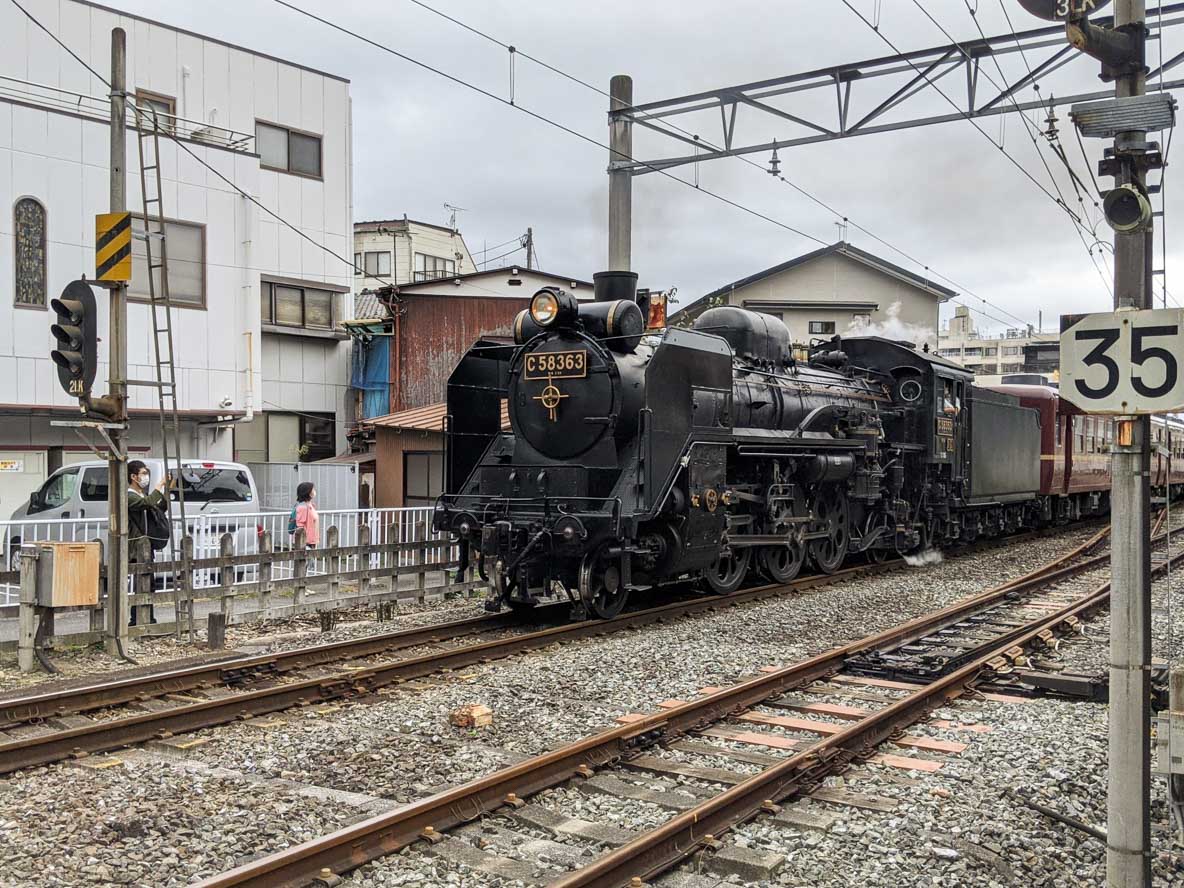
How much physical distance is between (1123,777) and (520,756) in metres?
3.23

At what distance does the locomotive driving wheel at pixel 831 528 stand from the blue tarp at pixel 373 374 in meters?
11.4

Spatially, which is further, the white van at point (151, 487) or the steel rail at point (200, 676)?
the white van at point (151, 487)

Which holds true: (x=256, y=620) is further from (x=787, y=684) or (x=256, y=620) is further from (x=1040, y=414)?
(x=1040, y=414)

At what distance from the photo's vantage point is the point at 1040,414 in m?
21.6

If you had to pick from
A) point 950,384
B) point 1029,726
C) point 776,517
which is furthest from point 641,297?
point 950,384

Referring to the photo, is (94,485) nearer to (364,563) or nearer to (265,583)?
(265,583)

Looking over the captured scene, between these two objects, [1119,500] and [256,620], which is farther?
[256,620]

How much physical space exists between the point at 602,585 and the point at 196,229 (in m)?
11.7

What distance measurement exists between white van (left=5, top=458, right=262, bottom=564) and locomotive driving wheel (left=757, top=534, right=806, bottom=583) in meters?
6.23

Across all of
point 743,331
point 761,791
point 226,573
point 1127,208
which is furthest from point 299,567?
point 1127,208

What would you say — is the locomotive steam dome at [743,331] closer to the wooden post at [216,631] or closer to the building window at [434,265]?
the wooden post at [216,631]

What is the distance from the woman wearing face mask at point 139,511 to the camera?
991cm

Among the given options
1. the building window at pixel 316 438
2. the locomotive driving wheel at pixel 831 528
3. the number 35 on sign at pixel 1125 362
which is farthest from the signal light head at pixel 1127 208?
the building window at pixel 316 438

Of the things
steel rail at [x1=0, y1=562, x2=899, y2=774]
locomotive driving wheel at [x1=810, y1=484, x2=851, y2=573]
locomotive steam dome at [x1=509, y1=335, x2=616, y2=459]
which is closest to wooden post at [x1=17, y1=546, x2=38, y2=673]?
steel rail at [x1=0, y1=562, x2=899, y2=774]
